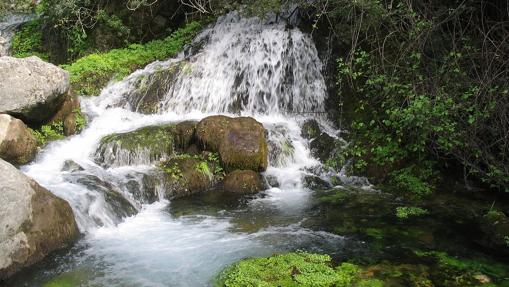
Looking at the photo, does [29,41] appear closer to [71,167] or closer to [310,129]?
[71,167]

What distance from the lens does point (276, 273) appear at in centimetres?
532

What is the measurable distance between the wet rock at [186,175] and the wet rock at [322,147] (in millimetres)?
2316

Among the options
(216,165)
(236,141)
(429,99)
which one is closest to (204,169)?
(216,165)

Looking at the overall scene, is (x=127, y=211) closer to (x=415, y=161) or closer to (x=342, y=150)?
(x=342, y=150)

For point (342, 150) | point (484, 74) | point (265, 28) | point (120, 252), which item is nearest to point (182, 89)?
point (265, 28)

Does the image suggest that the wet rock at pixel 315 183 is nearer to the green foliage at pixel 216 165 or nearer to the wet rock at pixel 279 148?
the wet rock at pixel 279 148

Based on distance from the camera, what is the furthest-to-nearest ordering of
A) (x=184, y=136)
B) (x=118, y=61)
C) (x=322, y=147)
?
1. (x=118, y=61)
2. (x=322, y=147)
3. (x=184, y=136)

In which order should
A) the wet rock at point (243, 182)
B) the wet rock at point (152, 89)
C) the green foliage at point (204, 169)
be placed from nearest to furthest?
the wet rock at point (243, 182)
the green foliage at point (204, 169)
the wet rock at point (152, 89)

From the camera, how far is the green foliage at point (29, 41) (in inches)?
617

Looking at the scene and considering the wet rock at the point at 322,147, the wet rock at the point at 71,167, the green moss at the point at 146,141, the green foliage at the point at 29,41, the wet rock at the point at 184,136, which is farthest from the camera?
the green foliage at the point at 29,41

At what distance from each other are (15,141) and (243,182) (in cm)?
425

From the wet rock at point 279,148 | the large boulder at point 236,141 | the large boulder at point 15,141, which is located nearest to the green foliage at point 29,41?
the large boulder at point 15,141

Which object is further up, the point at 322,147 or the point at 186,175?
the point at 322,147

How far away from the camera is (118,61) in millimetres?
13117
